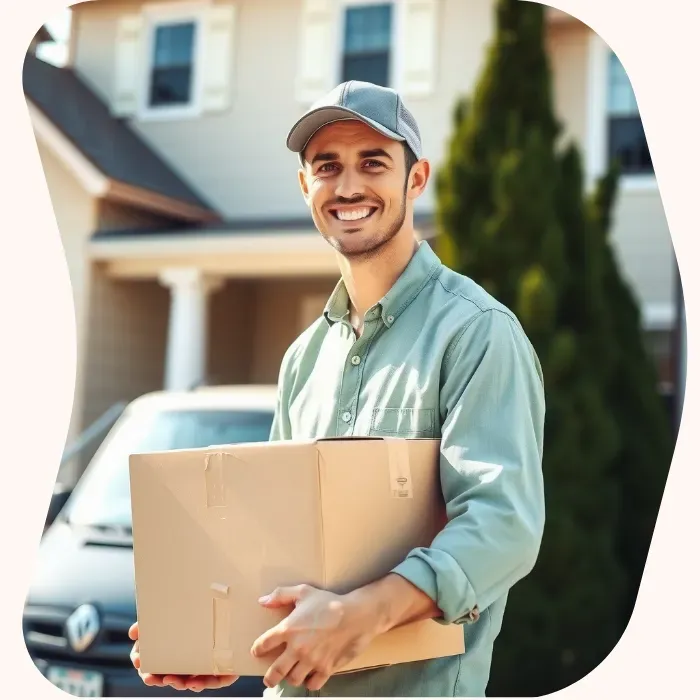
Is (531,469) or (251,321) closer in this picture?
(531,469)

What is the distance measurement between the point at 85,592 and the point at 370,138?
7.02 ft

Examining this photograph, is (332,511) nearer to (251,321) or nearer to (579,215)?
(579,215)

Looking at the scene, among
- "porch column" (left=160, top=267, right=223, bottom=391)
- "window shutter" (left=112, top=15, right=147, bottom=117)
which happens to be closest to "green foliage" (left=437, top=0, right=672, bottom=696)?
"window shutter" (left=112, top=15, right=147, bottom=117)

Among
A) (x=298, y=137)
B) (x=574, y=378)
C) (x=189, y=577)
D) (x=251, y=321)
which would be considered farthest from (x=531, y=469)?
(x=251, y=321)

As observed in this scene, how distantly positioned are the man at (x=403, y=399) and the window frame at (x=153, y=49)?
3.73 meters

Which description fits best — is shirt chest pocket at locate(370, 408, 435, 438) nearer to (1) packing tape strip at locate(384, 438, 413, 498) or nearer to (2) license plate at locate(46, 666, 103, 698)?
(1) packing tape strip at locate(384, 438, 413, 498)

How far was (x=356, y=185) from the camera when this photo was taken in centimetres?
172

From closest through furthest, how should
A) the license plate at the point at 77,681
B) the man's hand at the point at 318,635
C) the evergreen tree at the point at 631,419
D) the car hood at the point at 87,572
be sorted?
the man's hand at the point at 318,635 < the license plate at the point at 77,681 < the car hood at the point at 87,572 < the evergreen tree at the point at 631,419

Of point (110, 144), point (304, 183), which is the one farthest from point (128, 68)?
point (304, 183)

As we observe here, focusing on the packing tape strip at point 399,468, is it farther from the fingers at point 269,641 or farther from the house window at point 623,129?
the house window at point 623,129

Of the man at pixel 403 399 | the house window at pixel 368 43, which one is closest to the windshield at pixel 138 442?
the man at pixel 403 399

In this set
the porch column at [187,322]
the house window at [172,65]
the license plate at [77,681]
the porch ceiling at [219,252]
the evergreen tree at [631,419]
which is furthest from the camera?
the porch column at [187,322]

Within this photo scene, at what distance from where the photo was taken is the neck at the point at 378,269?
1.80m

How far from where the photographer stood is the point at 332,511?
1.48 m
